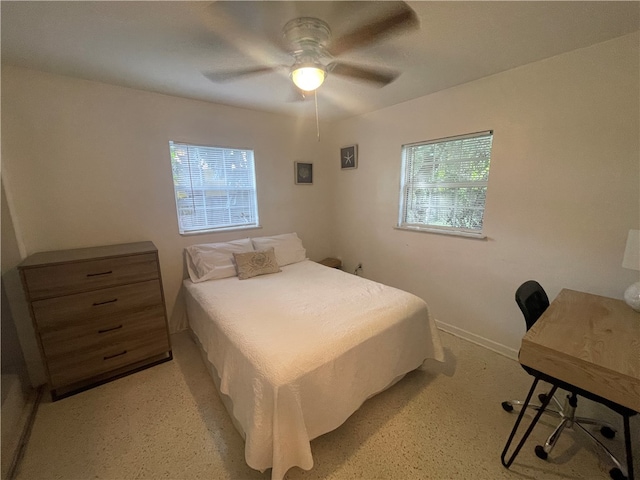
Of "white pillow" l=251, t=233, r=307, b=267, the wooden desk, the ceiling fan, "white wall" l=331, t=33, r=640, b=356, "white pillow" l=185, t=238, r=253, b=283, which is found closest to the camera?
the wooden desk

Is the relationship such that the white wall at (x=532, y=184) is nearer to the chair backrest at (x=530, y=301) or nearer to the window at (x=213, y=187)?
the chair backrest at (x=530, y=301)

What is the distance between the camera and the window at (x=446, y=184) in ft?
7.56

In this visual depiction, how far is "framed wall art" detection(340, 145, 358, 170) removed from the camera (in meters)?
3.24

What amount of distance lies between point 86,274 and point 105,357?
2.14 feet

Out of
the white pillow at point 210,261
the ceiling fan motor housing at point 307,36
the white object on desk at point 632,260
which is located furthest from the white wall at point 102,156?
the white object on desk at point 632,260

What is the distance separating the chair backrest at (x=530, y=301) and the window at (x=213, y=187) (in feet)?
8.54

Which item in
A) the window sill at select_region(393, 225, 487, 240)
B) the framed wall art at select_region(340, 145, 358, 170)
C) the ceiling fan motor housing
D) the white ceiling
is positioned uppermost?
the white ceiling

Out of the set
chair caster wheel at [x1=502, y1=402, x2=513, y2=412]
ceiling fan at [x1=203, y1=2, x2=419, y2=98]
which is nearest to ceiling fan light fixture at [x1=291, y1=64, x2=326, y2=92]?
ceiling fan at [x1=203, y1=2, x2=419, y2=98]

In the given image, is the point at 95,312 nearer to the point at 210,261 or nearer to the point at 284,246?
the point at 210,261

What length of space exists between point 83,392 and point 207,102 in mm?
2682

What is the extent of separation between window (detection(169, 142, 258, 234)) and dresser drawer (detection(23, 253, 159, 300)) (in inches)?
27.3

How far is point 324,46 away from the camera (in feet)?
4.81

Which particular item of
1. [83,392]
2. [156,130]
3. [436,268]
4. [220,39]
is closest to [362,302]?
[436,268]

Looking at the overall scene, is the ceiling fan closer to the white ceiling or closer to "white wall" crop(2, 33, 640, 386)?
the white ceiling
